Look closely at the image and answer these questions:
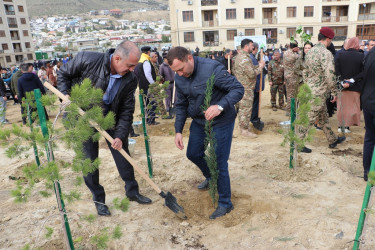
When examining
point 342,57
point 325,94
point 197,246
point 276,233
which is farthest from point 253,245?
point 342,57

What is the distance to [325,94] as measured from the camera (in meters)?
5.10

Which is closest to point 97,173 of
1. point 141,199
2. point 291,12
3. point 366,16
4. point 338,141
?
point 141,199

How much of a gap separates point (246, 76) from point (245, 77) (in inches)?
1.1

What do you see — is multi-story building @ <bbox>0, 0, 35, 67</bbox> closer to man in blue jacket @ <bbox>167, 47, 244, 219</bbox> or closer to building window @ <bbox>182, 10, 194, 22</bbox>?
building window @ <bbox>182, 10, 194, 22</bbox>

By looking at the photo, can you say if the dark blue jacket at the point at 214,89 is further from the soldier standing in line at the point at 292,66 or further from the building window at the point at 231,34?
the building window at the point at 231,34

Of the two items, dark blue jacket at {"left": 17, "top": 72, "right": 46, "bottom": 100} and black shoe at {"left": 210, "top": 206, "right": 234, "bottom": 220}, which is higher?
dark blue jacket at {"left": 17, "top": 72, "right": 46, "bottom": 100}

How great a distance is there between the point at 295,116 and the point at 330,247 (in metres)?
2.11

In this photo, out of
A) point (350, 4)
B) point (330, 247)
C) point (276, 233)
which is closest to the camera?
point (330, 247)

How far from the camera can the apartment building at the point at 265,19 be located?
34.2 meters

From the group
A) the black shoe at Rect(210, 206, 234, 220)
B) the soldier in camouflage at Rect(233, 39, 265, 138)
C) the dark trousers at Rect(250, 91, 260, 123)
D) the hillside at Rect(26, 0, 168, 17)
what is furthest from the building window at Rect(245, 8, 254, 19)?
the hillside at Rect(26, 0, 168, 17)

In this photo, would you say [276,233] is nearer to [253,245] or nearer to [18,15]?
[253,245]

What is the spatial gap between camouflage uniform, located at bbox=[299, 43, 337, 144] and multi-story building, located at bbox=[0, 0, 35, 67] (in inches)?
1916

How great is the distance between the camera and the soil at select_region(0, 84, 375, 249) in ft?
9.59

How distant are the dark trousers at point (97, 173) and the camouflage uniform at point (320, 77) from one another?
2651 mm
